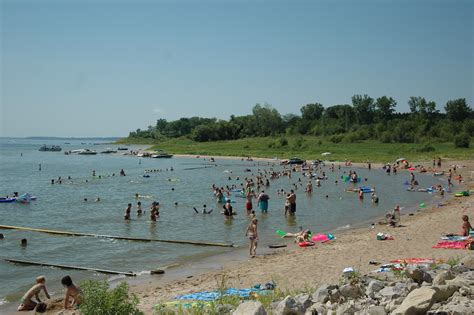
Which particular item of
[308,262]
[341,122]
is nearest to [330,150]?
[341,122]

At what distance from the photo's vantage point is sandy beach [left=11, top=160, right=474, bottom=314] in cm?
1422

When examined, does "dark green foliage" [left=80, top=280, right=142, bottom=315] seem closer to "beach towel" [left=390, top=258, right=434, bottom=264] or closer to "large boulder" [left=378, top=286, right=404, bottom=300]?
"large boulder" [left=378, top=286, right=404, bottom=300]

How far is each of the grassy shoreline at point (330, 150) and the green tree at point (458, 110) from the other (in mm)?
43276

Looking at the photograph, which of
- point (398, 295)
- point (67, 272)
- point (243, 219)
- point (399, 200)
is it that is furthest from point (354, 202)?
point (398, 295)

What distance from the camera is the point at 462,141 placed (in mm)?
81375

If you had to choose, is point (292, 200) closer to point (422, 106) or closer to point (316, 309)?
point (316, 309)

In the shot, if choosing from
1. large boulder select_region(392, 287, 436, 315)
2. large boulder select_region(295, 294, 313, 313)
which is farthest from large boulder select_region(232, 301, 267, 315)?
large boulder select_region(392, 287, 436, 315)

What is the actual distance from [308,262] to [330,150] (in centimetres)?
7995

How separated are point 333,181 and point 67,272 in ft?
130

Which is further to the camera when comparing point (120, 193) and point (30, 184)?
point (30, 184)

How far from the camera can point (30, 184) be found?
2184 inches

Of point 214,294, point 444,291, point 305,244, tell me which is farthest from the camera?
point 305,244

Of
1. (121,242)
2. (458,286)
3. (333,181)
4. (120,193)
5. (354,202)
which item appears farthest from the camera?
(333,181)

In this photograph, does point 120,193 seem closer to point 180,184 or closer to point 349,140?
point 180,184
